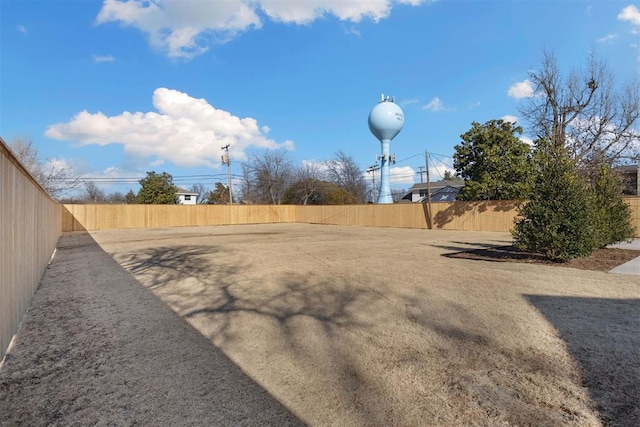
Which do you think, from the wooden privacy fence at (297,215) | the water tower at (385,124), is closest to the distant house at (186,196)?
the wooden privacy fence at (297,215)

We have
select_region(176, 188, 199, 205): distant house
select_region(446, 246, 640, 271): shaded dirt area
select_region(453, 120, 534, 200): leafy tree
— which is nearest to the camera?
select_region(446, 246, 640, 271): shaded dirt area

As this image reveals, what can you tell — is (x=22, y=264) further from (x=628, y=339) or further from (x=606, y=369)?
(x=628, y=339)

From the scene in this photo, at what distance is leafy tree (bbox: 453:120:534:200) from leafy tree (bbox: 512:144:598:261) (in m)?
12.5

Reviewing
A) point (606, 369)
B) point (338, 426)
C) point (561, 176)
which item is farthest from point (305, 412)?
point (561, 176)

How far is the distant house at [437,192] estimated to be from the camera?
44.9m

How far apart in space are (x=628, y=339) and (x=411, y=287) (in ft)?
8.54

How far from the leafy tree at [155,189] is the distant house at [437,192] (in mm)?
31949

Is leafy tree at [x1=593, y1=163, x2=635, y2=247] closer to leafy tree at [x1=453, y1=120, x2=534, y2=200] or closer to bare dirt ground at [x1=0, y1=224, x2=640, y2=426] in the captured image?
bare dirt ground at [x1=0, y1=224, x2=640, y2=426]

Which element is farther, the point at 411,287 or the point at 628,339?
the point at 411,287

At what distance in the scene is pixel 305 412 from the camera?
218 centimetres

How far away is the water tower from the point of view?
35.7 metres

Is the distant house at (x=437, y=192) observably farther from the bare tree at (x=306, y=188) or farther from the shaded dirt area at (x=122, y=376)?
the shaded dirt area at (x=122, y=376)

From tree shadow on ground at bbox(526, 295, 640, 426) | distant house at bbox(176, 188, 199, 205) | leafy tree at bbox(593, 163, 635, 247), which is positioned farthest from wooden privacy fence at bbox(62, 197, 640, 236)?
distant house at bbox(176, 188, 199, 205)

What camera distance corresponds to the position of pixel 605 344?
10.3ft
